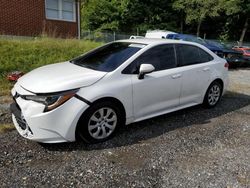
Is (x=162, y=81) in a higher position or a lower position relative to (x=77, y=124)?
higher

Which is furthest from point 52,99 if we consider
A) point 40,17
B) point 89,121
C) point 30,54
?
point 40,17

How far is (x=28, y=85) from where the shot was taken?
3.92 m

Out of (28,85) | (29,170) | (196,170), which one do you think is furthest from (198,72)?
(29,170)

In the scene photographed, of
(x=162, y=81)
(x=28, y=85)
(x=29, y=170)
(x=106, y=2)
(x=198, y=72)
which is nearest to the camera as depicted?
(x=29, y=170)

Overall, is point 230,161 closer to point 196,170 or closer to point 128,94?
point 196,170

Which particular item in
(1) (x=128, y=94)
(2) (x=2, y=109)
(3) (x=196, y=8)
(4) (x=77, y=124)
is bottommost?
(2) (x=2, y=109)

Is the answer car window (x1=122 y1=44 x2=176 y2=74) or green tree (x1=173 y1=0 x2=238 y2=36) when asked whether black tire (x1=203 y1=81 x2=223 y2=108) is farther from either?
green tree (x1=173 y1=0 x2=238 y2=36)

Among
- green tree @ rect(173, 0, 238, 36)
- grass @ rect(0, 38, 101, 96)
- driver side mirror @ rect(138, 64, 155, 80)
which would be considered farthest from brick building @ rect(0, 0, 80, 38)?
green tree @ rect(173, 0, 238, 36)

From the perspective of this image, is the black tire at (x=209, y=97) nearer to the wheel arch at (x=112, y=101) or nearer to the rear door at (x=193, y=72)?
the rear door at (x=193, y=72)

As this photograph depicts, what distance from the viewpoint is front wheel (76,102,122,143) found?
12.6ft

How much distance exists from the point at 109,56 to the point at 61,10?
38.7ft

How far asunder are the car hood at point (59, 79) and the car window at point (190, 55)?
1754mm

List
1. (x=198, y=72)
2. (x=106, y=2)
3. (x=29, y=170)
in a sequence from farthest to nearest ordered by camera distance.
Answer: (x=106, y=2) → (x=198, y=72) → (x=29, y=170)

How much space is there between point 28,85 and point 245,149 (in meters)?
3.35
